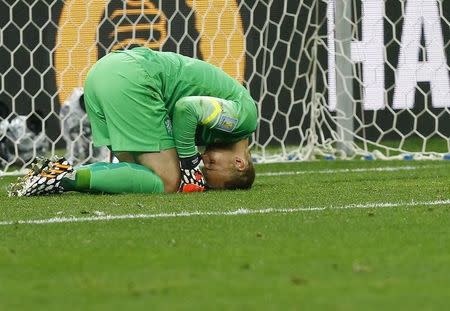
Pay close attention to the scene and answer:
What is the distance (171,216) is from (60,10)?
190 inches

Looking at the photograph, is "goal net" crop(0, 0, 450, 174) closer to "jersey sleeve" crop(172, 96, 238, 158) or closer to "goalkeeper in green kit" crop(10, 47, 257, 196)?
"goalkeeper in green kit" crop(10, 47, 257, 196)

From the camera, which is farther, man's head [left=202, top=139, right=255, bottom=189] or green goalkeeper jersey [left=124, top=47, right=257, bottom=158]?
man's head [left=202, top=139, right=255, bottom=189]

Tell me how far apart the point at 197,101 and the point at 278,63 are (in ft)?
11.9

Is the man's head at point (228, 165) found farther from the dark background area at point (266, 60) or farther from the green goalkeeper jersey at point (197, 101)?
the dark background area at point (266, 60)

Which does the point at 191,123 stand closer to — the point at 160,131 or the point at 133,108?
the point at 160,131

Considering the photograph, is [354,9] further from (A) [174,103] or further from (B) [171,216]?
(B) [171,216]

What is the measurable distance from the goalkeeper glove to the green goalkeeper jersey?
0.15ft

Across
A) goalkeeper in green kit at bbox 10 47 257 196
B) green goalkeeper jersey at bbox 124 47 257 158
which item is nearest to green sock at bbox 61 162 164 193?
goalkeeper in green kit at bbox 10 47 257 196

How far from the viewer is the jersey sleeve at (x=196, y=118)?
20.6 ft

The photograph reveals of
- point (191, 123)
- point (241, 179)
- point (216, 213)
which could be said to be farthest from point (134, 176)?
point (216, 213)

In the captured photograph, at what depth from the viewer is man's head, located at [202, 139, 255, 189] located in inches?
255

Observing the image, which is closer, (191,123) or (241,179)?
(191,123)

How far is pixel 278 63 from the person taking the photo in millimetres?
9875

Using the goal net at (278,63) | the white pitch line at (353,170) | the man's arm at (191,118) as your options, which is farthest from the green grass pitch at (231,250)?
the goal net at (278,63)
